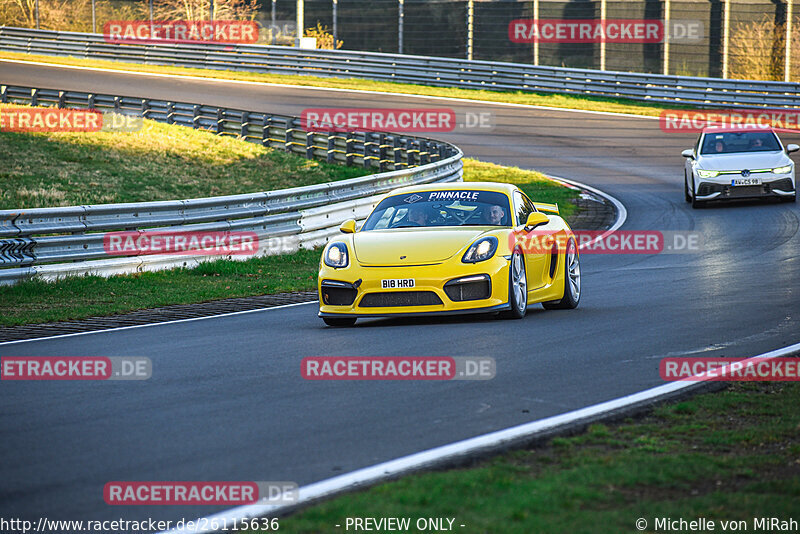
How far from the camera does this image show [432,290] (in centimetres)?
981

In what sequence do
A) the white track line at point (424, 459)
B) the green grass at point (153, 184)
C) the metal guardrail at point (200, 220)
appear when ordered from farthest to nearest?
the metal guardrail at point (200, 220) → the green grass at point (153, 184) → the white track line at point (424, 459)

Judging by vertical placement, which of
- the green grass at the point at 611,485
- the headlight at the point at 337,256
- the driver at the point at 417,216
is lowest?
the green grass at the point at 611,485

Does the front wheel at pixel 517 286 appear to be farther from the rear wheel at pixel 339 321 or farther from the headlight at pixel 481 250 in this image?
the rear wheel at pixel 339 321

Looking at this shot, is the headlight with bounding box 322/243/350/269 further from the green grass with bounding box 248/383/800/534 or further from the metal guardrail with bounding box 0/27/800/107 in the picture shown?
the metal guardrail with bounding box 0/27/800/107

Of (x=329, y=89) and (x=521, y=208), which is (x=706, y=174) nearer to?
(x=521, y=208)

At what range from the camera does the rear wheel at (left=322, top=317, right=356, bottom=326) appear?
10328 millimetres

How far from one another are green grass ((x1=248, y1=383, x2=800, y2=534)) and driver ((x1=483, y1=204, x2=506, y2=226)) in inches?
190

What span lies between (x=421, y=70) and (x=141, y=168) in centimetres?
1746

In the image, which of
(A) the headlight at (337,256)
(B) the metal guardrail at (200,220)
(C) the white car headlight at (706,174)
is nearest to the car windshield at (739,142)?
(C) the white car headlight at (706,174)

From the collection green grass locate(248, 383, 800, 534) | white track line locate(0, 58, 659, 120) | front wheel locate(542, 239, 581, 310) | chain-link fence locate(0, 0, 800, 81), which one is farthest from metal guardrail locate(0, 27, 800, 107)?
green grass locate(248, 383, 800, 534)

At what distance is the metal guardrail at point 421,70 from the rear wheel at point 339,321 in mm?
27635

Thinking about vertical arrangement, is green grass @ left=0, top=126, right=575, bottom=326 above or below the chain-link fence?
below

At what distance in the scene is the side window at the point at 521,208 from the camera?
11070 millimetres

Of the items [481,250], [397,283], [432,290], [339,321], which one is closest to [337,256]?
[339,321]
